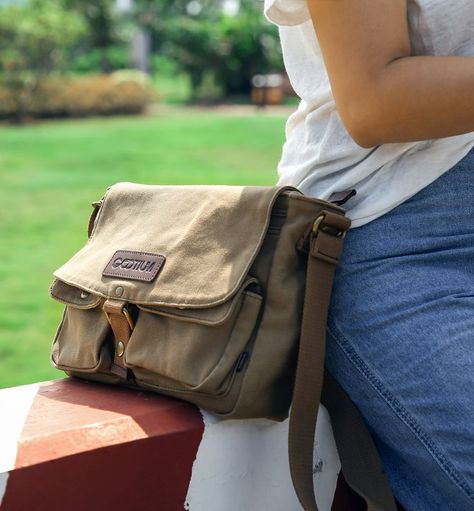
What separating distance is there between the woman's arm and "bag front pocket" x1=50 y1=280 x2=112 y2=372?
548 millimetres

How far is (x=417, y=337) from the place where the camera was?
1.36 m

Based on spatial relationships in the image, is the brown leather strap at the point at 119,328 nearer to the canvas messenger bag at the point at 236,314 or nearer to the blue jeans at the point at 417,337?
the canvas messenger bag at the point at 236,314

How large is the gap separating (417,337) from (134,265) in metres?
0.47

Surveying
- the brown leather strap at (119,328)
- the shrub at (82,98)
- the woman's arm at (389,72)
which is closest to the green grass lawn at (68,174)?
the shrub at (82,98)

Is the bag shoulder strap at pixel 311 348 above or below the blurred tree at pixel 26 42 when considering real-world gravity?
above

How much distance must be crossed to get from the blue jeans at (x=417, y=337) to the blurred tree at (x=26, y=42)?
1950 centimetres

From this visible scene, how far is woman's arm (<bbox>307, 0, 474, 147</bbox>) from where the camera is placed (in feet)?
4.29

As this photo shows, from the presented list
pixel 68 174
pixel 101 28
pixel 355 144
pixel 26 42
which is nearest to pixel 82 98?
pixel 26 42

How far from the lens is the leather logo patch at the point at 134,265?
1.48 meters

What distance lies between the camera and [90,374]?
5.22 ft

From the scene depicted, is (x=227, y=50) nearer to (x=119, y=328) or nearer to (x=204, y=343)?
(x=119, y=328)

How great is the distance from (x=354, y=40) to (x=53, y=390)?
776mm

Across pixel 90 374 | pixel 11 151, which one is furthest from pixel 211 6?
pixel 90 374

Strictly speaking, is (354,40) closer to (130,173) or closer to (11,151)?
(130,173)
